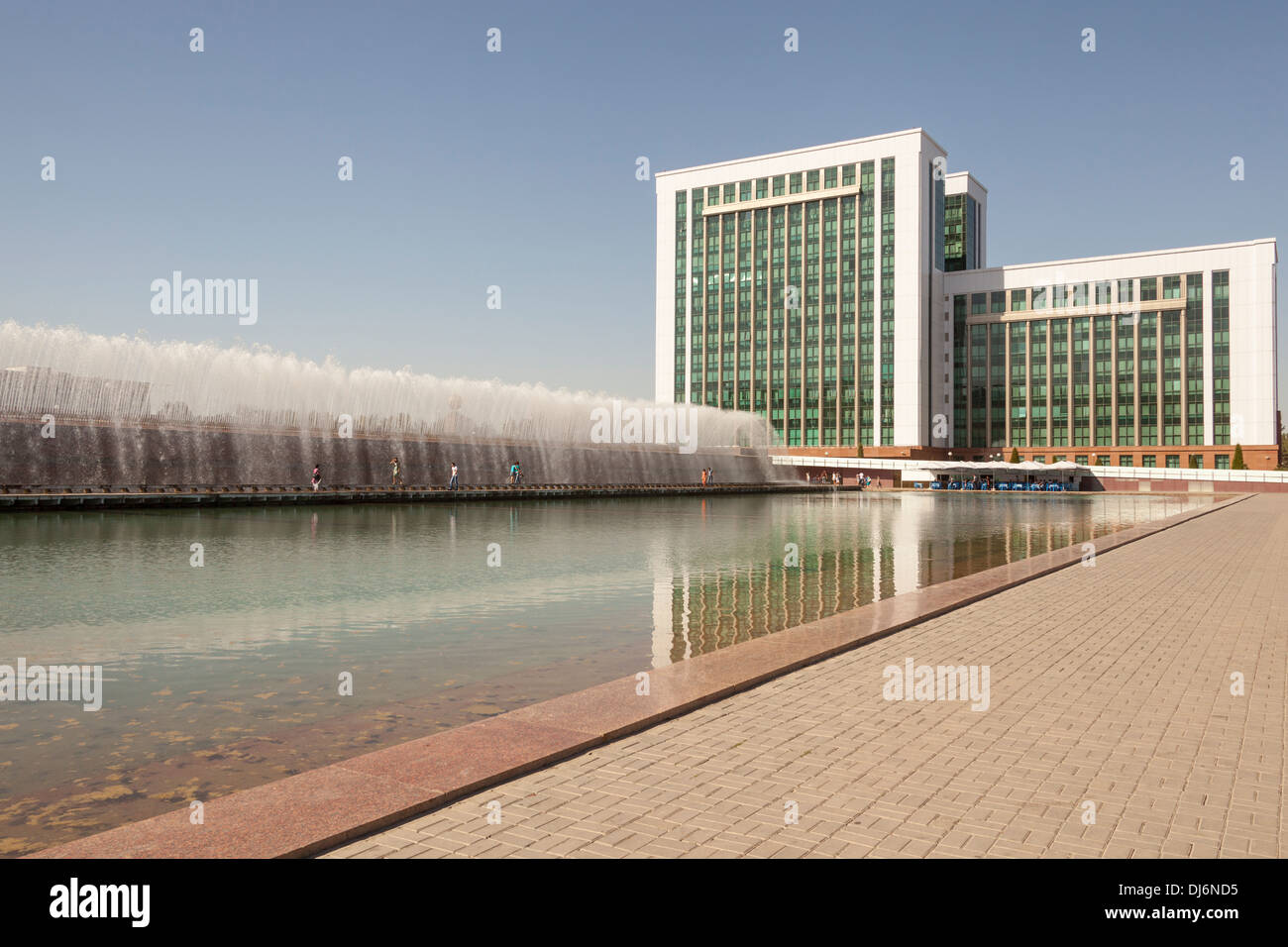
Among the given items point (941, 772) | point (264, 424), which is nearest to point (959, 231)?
point (264, 424)

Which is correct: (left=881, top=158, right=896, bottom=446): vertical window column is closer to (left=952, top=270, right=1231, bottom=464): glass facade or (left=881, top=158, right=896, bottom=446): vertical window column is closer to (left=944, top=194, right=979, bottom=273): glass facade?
(left=952, top=270, right=1231, bottom=464): glass facade

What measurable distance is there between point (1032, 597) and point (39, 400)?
32267 millimetres

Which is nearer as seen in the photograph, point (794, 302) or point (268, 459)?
point (268, 459)

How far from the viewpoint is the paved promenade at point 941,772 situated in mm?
3797

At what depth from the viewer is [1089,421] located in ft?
300

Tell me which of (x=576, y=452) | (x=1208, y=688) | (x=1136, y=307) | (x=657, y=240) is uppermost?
(x=657, y=240)

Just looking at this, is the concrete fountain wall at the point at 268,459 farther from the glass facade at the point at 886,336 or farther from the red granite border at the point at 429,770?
the glass facade at the point at 886,336

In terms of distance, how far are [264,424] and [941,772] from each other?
36460 mm

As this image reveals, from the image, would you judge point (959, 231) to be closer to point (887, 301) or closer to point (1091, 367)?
point (887, 301)

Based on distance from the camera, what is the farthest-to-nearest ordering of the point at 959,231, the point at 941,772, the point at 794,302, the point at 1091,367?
the point at 959,231 → the point at 794,302 → the point at 1091,367 → the point at 941,772

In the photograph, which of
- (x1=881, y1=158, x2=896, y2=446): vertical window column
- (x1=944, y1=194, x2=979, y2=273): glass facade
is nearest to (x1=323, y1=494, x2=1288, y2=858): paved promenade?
(x1=881, y1=158, x2=896, y2=446): vertical window column

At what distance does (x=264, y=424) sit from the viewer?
36.7 meters

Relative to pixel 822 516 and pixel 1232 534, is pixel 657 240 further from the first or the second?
pixel 1232 534
